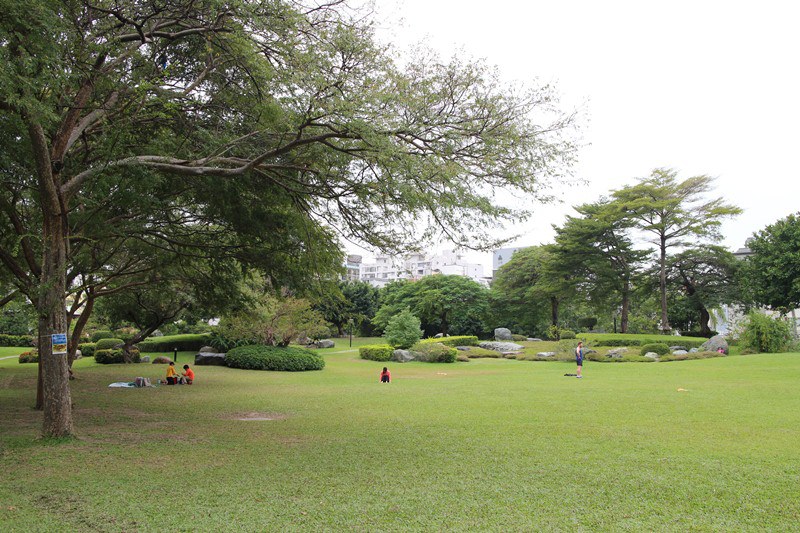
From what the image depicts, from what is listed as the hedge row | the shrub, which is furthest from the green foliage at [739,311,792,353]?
the shrub

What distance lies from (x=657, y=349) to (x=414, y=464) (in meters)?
24.9

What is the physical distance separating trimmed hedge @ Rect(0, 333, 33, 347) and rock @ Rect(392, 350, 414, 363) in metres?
27.0

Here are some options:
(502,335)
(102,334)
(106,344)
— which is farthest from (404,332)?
(102,334)

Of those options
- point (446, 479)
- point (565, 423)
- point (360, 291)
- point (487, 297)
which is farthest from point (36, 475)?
point (360, 291)

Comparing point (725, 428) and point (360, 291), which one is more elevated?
point (360, 291)

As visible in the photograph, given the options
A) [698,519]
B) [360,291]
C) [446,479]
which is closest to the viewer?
[698,519]

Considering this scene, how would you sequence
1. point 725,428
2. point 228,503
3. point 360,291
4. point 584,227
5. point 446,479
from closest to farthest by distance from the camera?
point 228,503, point 446,479, point 725,428, point 584,227, point 360,291

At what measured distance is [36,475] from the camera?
20.9 ft

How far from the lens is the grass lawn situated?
4977mm

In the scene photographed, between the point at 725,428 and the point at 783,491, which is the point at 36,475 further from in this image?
the point at 725,428

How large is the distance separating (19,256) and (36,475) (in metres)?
8.17

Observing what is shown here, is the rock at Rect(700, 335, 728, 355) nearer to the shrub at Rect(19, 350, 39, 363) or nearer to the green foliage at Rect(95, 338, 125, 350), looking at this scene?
the green foliage at Rect(95, 338, 125, 350)

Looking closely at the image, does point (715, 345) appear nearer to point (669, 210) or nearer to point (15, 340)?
point (669, 210)

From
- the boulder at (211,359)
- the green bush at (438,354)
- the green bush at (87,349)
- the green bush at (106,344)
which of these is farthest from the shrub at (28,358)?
the green bush at (438,354)
